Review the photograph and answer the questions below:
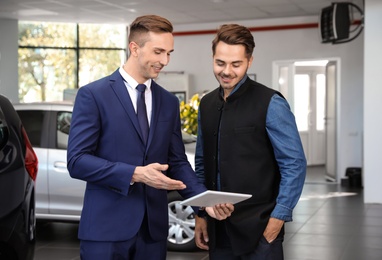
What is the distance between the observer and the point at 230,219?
2.85m

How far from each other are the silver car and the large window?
29.5 ft

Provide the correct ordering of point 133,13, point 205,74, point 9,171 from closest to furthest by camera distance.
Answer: point 9,171
point 133,13
point 205,74

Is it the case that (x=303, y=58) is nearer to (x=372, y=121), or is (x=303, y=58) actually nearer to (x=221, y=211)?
(x=372, y=121)

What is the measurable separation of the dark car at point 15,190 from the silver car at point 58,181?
3.06 m

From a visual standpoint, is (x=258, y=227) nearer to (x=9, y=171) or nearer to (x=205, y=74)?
(x=9, y=171)

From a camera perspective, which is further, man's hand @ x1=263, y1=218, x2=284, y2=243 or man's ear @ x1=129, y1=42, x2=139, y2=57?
man's hand @ x1=263, y1=218, x2=284, y2=243

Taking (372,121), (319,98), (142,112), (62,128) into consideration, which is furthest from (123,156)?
(319,98)

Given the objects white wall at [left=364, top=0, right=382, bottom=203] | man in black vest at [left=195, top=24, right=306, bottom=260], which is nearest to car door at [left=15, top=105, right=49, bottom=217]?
man in black vest at [left=195, top=24, right=306, bottom=260]

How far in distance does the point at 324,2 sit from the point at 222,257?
10125 millimetres

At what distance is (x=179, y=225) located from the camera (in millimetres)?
6570

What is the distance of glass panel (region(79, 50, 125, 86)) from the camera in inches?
643

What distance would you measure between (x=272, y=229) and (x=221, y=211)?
0.75 feet

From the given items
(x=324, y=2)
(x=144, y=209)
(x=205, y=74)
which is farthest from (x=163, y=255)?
(x=205, y=74)

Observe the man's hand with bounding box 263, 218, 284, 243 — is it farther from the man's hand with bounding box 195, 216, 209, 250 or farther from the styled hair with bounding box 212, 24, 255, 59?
the styled hair with bounding box 212, 24, 255, 59
